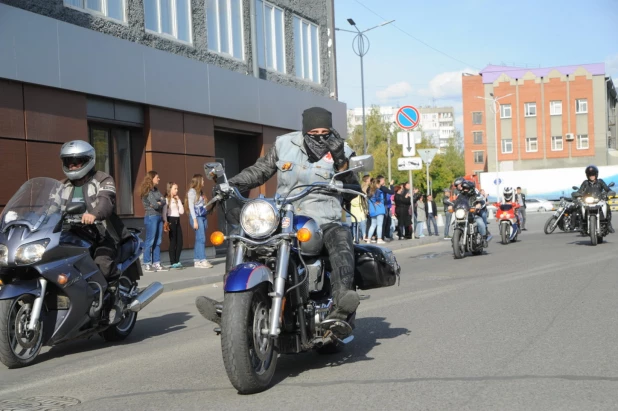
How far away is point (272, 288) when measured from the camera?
529 centimetres

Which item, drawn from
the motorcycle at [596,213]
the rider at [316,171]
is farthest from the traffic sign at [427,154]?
the rider at [316,171]

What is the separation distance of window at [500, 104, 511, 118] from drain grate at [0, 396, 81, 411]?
260 ft

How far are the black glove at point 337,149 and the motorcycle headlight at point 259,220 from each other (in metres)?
1.01

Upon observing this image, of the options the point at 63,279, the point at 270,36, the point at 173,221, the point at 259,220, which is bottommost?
the point at 63,279

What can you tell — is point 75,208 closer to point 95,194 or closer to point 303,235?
point 95,194

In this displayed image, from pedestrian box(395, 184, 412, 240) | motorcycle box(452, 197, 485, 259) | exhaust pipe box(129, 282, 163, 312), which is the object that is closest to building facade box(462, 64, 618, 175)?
pedestrian box(395, 184, 412, 240)

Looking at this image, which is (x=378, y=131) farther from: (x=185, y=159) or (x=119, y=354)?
(x=119, y=354)

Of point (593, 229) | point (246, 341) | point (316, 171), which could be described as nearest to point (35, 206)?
point (316, 171)

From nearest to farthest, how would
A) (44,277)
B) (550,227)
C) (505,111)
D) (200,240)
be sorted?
(44,277) → (200,240) → (550,227) → (505,111)

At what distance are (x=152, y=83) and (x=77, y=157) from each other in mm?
10510

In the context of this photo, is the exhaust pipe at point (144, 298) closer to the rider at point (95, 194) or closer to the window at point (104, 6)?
the rider at point (95, 194)

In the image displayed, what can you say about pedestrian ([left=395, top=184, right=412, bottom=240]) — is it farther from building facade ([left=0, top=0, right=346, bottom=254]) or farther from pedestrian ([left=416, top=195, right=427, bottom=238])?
building facade ([left=0, top=0, right=346, bottom=254])

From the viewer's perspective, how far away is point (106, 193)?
297 inches

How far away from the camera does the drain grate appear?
511 centimetres
